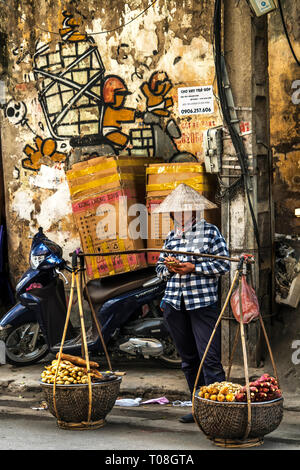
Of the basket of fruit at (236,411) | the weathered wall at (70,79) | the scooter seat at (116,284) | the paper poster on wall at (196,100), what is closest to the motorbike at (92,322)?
the scooter seat at (116,284)

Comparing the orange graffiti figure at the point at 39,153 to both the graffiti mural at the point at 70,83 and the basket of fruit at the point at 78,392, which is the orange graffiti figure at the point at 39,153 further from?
the basket of fruit at the point at 78,392

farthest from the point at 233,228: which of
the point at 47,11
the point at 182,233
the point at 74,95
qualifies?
the point at 47,11

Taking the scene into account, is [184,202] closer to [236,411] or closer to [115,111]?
[236,411]

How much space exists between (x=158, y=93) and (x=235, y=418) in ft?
15.9

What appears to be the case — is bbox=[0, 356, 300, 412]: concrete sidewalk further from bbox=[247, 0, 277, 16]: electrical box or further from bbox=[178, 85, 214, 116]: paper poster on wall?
bbox=[247, 0, 277, 16]: electrical box

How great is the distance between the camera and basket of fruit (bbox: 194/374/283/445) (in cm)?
534

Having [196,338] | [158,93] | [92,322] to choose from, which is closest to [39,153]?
[158,93]

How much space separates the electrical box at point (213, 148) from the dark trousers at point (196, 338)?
1977mm

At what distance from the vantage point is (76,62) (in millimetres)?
9641

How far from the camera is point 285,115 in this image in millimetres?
9625

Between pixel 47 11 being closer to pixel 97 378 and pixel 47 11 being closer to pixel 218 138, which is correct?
pixel 218 138

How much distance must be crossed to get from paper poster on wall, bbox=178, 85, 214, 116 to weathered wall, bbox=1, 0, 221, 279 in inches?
2.3

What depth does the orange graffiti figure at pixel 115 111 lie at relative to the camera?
9.39 metres

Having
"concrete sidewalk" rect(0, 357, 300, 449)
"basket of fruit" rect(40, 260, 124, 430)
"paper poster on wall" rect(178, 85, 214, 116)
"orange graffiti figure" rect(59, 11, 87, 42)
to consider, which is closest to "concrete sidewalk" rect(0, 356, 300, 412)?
"concrete sidewalk" rect(0, 357, 300, 449)
